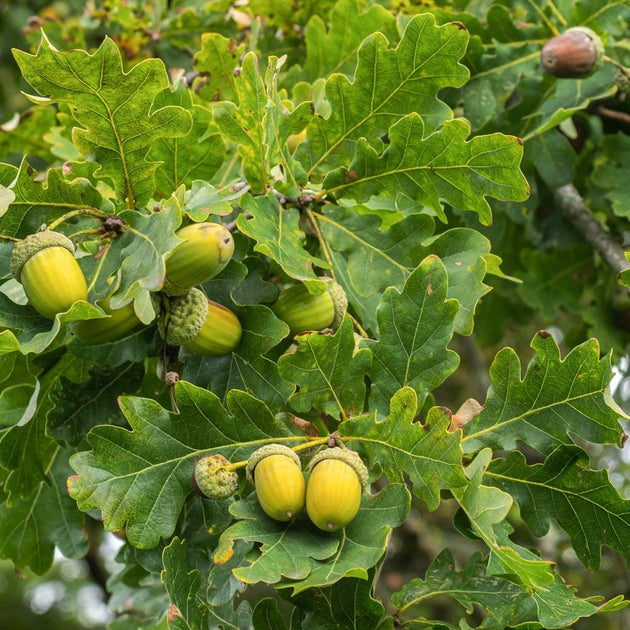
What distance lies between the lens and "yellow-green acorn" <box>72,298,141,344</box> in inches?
46.3

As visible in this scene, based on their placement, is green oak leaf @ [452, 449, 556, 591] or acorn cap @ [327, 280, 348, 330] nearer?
green oak leaf @ [452, 449, 556, 591]

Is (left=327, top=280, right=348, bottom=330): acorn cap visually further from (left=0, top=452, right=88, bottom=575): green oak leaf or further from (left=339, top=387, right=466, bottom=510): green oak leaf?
(left=0, top=452, right=88, bottom=575): green oak leaf

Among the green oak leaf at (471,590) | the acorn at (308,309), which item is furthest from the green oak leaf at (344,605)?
the acorn at (308,309)

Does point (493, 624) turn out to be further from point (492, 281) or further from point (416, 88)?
point (492, 281)

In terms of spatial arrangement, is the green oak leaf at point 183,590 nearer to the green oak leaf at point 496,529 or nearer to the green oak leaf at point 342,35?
the green oak leaf at point 496,529

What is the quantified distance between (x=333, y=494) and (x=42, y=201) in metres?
0.59

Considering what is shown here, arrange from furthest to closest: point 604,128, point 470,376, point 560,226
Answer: point 470,376, point 560,226, point 604,128

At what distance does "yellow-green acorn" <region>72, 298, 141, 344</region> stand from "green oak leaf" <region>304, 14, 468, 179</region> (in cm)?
44

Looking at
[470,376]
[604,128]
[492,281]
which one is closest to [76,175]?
[492,281]

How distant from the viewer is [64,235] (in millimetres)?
1199

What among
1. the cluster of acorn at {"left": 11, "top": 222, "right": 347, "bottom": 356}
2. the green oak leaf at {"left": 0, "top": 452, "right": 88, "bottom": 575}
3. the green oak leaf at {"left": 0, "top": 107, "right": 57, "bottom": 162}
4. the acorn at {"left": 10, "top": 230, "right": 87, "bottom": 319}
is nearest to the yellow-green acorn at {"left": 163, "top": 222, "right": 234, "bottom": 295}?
the cluster of acorn at {"left": 11, "top": 222, "right": 347, "bottom": 356}

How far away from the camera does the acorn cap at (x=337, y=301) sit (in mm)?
1332

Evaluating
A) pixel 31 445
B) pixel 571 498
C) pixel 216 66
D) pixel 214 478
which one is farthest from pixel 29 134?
pixel 571 498

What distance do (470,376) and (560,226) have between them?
2416mm
